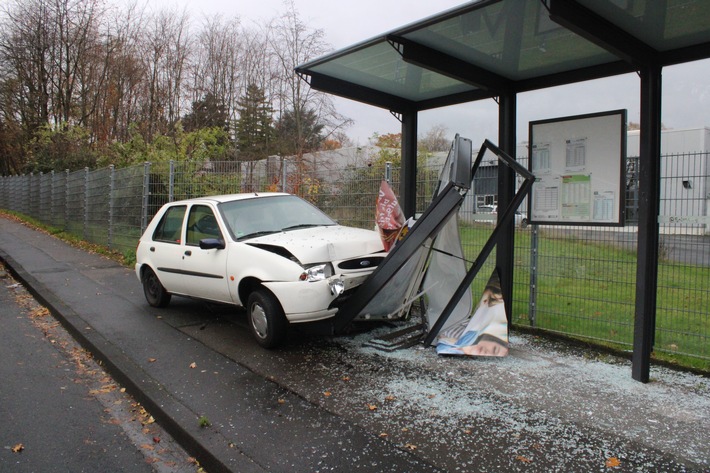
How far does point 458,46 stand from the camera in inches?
214

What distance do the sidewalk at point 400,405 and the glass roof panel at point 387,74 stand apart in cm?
329

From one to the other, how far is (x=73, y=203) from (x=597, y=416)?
18.1 metres

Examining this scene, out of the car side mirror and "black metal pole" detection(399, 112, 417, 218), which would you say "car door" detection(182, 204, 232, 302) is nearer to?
the car side mirror

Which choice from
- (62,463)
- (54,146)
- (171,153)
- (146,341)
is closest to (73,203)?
(171,153)

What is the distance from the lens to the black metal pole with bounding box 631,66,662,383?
4754 mm

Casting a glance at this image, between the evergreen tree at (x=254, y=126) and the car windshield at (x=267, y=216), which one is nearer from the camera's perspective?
the car windshield at (x=267, y=216)

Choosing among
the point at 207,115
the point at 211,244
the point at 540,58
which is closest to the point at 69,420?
the point at 211,244

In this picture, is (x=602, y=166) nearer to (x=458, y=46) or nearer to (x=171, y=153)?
(x=458, y=46)

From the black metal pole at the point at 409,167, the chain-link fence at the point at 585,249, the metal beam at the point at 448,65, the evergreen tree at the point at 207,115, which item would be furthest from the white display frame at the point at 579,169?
the evergreen tree at the point at 207,115

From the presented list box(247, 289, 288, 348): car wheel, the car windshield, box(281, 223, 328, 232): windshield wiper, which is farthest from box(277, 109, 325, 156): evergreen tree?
box(247, 289, 288, 348): car wheel

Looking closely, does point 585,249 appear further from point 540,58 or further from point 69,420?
point 69,420

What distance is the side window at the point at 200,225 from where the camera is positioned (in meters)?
6.66

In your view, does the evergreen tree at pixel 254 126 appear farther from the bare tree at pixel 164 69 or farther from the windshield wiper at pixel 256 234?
the windshield wiper at pixel 256 234

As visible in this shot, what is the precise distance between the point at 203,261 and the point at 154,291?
1.99 metres
